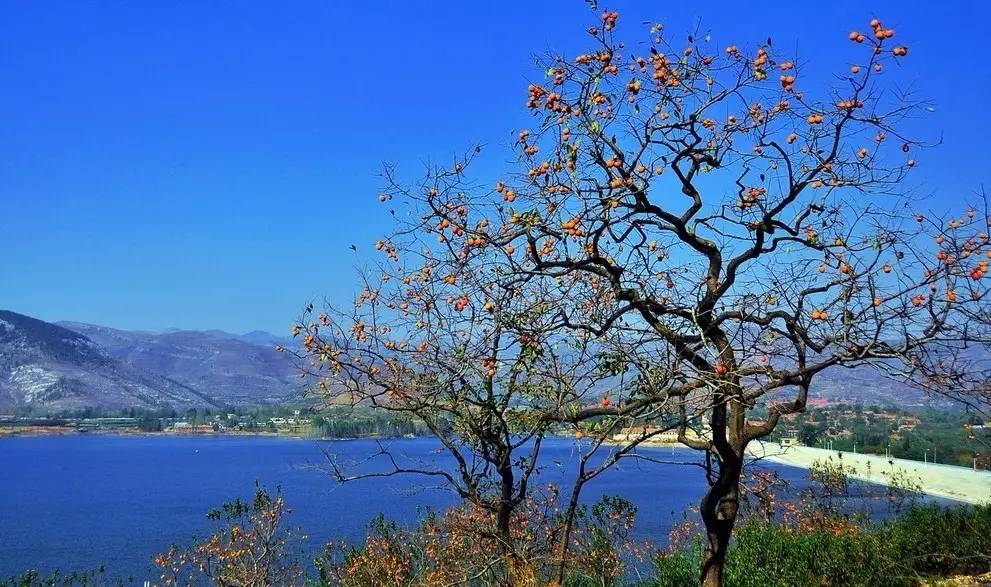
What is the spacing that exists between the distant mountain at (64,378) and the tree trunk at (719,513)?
554 feet

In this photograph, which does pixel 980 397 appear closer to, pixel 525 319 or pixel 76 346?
pixel 525 319

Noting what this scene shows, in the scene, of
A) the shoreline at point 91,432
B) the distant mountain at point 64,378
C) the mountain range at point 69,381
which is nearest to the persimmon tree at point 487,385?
the shoreline at point 91,432

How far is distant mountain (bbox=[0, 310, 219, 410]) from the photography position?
161 metres

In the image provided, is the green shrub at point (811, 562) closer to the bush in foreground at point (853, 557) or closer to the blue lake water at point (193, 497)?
the bush in foreground at point (853, 557)

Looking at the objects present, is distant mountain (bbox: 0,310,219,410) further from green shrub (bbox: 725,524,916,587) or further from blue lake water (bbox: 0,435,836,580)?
green shrub (bbox: 725,524,916,587)

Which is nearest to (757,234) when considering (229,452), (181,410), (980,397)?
(980,397)

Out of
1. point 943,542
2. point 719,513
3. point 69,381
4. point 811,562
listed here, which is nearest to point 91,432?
point 69,381

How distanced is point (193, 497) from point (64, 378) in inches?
5604

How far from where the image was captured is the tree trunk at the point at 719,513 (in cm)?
606

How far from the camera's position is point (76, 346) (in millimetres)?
193500

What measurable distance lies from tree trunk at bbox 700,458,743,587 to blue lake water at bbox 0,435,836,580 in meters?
0.36

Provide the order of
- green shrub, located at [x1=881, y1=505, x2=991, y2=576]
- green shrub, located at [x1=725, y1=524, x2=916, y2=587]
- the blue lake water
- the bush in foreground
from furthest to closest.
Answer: the blue lake water < green shrub, located at [x1=881, y1=505, x2=991, y2=576] < the bush in foreground < green shrub, located at [x1=725, y1=524, x2=916, y2=587]

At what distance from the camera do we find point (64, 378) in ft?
557

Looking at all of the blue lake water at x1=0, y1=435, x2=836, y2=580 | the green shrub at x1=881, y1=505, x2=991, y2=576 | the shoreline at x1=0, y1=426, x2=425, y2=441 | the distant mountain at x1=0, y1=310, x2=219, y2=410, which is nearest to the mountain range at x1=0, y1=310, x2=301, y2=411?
the distant mountain at x1=0, y1=310, x2=219, y2=410
